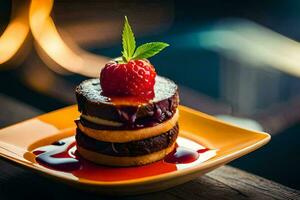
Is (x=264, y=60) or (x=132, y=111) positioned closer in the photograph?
(x=132, y=111)

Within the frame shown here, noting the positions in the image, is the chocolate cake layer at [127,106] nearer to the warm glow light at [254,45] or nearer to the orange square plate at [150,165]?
the orange square plate at [150,165]

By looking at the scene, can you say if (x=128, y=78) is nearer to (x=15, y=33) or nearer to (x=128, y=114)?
(x=128, y=114)

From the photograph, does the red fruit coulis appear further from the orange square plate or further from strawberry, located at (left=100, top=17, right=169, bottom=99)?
strawberry, located at (left=100, top=17, right=169, bottom=99)

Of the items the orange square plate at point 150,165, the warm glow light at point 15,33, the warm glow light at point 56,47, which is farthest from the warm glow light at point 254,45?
the orange square plate at point 150,165

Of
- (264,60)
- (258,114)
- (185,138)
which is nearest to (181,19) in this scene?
(264,60)

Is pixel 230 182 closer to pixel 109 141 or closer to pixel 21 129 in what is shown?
pixel 109 141

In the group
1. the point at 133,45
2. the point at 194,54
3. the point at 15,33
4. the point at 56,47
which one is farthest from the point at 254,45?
the point at 133,45

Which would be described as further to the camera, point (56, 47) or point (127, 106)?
point (56, 47)

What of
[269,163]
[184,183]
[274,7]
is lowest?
[269,163]
